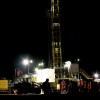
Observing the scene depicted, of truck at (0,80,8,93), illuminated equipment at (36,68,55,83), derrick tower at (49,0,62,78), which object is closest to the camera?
truck at (0,80,8,93)

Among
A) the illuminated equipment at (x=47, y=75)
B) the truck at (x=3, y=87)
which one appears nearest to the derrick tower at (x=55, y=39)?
the illuminated equipment at (x=47, y=75)

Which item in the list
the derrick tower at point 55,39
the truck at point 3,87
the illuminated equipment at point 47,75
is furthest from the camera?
the derrick tower at point 55,39

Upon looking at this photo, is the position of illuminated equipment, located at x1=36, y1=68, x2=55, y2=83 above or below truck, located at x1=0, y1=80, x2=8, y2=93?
above

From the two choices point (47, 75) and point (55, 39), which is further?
point (55, 39)

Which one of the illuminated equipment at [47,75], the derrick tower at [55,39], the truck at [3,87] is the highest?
the derrick tower at [55,39]

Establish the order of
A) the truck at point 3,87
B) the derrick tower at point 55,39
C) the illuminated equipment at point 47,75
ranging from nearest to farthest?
1. the truck at point 3,87
2. the illuminated equipment at point 47,75
3. the derrick tower at point 55,39

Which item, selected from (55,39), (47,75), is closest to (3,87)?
(47,75)

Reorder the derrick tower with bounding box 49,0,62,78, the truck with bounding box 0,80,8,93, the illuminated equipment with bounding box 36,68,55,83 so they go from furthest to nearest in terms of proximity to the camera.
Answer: the derrick tower with bounding box 49,0,62,78 → the illuminated equipment with bounding box 36,68,55,83 → the truck with bounding box 0,80,8,93

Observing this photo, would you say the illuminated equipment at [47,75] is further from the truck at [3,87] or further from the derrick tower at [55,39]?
the derrick tower at [55,39]

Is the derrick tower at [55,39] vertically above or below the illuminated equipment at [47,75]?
above

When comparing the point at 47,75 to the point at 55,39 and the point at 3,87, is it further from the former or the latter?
the point at 55,39

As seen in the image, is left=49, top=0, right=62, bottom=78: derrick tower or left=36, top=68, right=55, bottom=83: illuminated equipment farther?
left=49, top=0, right=62, bottom=78: derrick tower

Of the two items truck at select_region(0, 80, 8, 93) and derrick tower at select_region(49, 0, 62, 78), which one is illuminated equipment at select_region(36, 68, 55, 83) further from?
derrick tower at select_region(49, 0, 62, 78)

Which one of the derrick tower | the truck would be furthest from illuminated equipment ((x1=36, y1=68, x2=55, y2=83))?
the derrick tower
